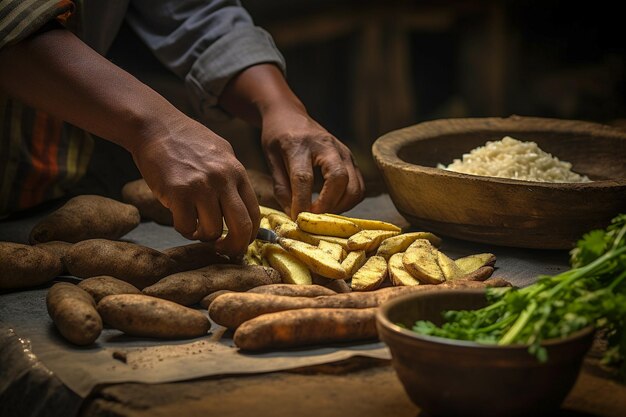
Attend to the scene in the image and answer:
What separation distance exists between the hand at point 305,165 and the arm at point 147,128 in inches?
19.4

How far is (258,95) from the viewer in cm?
361

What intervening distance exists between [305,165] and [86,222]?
29.7 inches

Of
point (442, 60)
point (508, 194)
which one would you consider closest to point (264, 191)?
point (508, 194)

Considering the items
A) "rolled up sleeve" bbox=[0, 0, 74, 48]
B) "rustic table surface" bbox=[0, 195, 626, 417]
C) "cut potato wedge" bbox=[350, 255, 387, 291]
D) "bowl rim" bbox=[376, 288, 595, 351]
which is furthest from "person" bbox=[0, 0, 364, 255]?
"bowl rim" bbox=[376, 288, 595, 351]

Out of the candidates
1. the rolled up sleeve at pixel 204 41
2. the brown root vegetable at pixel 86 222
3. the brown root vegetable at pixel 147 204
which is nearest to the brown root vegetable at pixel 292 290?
the brown root vegetable at pixel 86 222

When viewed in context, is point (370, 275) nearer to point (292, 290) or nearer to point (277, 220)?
point (292, 290)

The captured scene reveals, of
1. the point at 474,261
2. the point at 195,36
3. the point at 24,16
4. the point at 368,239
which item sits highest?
the point at 24,16

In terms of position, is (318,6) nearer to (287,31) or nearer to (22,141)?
(287,31)

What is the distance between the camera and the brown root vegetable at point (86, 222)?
9.87 feet

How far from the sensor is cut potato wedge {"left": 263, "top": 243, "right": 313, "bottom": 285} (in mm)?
2635

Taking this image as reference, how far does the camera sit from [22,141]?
143 inches

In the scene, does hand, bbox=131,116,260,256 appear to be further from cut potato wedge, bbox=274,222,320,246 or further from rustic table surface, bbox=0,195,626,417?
rustic table surface, bbox=0,195,626,417

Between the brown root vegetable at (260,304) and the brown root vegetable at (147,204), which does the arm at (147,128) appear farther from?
the brown root vegetable at (147,204)

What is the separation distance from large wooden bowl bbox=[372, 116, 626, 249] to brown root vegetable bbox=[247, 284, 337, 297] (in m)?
0.68
